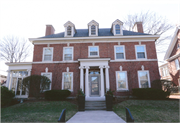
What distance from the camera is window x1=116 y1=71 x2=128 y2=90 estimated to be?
12.6 metres

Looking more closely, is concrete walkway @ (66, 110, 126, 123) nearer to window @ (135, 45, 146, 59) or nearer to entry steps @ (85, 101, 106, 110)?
entry steps @ (85, 101, 106, 110)

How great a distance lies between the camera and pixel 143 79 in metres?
12.8

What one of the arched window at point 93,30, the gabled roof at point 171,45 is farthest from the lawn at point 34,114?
the gabled roof at point 171,45

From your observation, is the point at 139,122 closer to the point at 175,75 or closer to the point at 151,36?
the point at 151,36

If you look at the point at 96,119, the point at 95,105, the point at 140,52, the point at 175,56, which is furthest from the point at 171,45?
the point at 96,119

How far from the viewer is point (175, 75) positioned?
19078 millimetres

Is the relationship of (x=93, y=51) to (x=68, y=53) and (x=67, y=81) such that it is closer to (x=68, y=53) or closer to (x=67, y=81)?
(x=68, y=53)

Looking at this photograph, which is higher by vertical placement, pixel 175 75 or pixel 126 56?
pixel 126 56

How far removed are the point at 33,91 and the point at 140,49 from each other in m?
11.8

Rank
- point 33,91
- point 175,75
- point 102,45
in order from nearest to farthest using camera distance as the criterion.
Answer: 1. point 33,91
2. point 102,45
3. point 175,75

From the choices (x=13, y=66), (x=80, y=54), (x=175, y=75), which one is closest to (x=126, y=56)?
(x=80, y=54)

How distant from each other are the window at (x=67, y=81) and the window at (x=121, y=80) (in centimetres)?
489

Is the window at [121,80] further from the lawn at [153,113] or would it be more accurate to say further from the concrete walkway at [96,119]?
the concrete walkway at [96,119]

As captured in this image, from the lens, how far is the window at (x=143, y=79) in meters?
12.6
